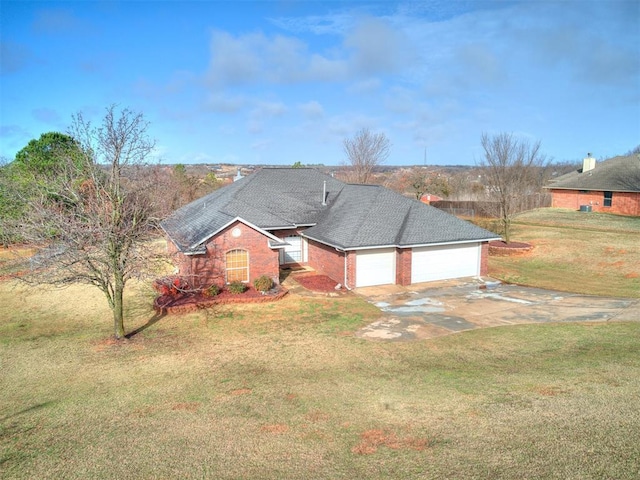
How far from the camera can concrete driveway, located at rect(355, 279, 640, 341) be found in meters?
16.7

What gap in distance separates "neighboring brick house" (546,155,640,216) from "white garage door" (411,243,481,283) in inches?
1080

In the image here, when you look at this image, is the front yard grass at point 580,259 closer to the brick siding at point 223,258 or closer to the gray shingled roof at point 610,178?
the gray shingled roof at point 610,178

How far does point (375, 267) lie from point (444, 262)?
4.19 metres

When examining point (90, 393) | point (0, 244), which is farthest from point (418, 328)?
point (0, 244)

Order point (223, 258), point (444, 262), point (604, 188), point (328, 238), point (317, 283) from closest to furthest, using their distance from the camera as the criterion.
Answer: point (223, 258) < point (317, 283) < point (328, 238) < point (444, 262) < point (604, 188)

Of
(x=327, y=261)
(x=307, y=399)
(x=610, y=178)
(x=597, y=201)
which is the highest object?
(x=610, y=178)

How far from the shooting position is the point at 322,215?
93.0ft

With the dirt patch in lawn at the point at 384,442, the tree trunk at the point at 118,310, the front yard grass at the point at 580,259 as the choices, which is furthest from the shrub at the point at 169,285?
the front yard grass at the point at 580,259

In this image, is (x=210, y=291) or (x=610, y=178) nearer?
(x=210, y=291)

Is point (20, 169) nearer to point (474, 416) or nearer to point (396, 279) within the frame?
point (396, 279)

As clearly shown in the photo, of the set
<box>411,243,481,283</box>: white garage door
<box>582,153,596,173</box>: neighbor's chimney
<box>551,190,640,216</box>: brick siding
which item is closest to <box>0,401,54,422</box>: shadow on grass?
<box>411,243,481,283</box>: white garage door

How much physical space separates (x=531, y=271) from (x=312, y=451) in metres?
21.9

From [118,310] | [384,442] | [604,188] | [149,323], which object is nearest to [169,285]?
[149,323]

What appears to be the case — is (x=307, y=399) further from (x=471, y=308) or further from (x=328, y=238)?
(x=328, y=238)
